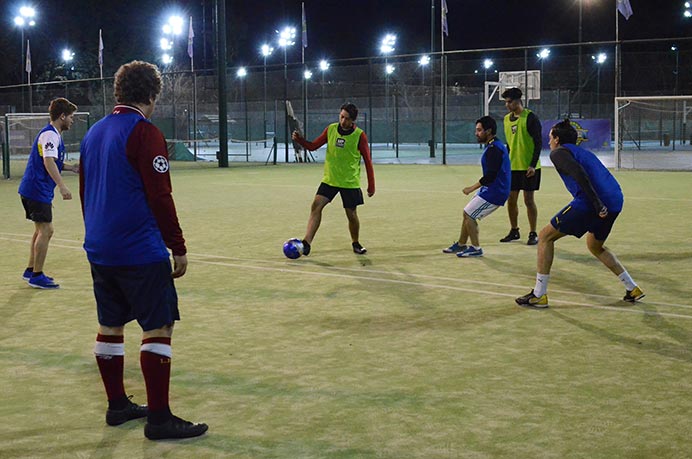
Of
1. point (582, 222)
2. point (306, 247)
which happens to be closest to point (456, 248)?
point (306, 247)

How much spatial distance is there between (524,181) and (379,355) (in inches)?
261

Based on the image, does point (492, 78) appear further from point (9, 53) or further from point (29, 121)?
point (9, 53)

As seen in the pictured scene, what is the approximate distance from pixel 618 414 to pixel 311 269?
5.66 meters

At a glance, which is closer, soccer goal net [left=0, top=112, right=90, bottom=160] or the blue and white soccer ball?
the blue and white soccer ball

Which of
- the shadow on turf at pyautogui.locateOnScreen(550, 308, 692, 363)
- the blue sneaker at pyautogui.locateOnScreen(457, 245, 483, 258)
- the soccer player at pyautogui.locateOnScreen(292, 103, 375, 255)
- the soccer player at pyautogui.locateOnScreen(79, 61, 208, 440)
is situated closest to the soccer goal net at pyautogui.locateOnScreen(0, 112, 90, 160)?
the soccer player at pyautogui.locateOnScreen(292, 103, 375, 255)

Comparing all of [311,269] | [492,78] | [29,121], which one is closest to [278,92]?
[492,78]

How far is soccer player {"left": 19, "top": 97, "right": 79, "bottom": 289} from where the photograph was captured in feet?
29.4

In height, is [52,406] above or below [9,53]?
below

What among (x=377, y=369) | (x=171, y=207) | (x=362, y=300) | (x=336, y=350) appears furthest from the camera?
(x=362, y=300)

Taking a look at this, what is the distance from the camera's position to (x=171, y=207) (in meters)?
4.78

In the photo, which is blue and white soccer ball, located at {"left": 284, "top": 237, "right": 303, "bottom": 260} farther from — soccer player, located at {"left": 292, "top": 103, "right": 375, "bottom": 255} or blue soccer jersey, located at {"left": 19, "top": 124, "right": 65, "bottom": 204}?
blue soccer jersey, located at {"left": 19, "top": 124, "right": 65, "bottom": 204}

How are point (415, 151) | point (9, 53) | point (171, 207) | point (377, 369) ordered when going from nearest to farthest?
point (171, 207), point (377, 369), point (415, 151), point (9, 53)

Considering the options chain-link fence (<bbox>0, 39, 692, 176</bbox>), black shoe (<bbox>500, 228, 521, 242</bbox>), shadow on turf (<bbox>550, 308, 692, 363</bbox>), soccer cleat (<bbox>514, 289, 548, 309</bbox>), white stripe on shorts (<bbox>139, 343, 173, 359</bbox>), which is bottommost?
shadow on turf (<bbox>550, 308, 692, 363</bbox>)

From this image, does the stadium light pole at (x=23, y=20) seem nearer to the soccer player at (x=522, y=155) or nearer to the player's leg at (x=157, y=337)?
the soccer player at (x=522, y=155)
